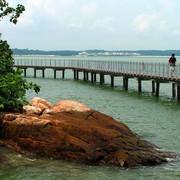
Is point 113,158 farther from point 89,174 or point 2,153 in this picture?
point 2,153

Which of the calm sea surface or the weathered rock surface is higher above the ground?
the weathered rock surface

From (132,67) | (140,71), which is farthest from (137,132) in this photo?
(132,67)

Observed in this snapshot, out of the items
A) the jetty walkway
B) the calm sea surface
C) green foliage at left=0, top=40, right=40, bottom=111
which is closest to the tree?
green foliage at left=0, top=40, right=40, bottom=111

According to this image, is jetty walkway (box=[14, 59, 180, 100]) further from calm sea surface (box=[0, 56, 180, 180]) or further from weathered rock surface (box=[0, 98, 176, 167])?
weathered rock surface (box=[0, 98, 176, 167])

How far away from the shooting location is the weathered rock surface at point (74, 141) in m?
17.6

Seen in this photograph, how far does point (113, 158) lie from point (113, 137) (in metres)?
1.40

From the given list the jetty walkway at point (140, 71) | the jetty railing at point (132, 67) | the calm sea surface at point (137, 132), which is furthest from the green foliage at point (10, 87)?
the jetty railing at point (132, 67)

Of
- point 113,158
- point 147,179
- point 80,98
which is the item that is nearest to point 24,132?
point 113,158

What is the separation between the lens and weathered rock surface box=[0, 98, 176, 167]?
1764 centimetres

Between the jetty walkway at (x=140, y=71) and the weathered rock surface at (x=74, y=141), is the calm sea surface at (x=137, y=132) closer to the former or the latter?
the weathered rock surface at (x=74, y=141)

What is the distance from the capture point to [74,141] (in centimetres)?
1812

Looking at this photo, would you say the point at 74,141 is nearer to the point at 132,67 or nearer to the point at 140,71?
the point at 140,71

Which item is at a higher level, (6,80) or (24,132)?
(6,80)

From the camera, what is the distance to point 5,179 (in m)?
15.5
